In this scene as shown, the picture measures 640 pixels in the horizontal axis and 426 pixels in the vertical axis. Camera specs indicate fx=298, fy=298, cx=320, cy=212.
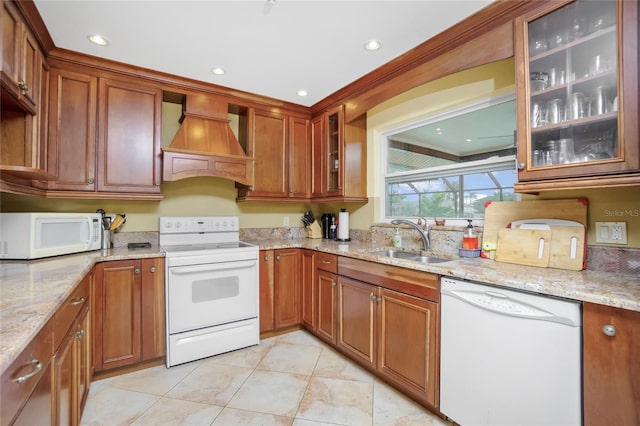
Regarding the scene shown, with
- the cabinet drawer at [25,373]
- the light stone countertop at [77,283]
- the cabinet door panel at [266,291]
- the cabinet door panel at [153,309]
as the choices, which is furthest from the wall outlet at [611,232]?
the cabinet door panel at [153,309]

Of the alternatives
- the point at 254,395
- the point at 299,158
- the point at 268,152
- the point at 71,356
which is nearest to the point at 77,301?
the point at 71,356

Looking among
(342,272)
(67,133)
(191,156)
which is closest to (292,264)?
(342,272)

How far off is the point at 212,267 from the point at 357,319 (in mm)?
1237

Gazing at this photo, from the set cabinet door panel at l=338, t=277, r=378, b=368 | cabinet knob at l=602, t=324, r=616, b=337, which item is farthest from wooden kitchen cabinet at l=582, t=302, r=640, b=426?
cabinet door panel at l=338, t=277, r=378, b=368

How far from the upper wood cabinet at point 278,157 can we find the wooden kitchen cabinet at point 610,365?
254 cm

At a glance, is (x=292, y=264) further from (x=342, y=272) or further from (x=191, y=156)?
(x=191, y=156)

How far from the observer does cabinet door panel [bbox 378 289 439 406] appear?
174 cm

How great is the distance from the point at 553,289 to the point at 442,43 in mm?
1610

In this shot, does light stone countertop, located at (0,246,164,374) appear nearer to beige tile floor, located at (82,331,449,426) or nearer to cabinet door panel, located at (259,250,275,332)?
beige tile floor, located at (82,331,449,426)

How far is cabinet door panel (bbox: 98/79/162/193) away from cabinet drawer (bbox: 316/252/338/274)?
1.53m

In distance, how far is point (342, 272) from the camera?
244 cm

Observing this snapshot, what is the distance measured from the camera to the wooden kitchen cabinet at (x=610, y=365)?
1.08 metres

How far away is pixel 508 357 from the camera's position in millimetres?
1395

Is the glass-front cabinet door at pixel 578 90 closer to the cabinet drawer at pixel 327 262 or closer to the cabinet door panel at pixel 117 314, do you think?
the cabinet drawer at pixel 327 262
